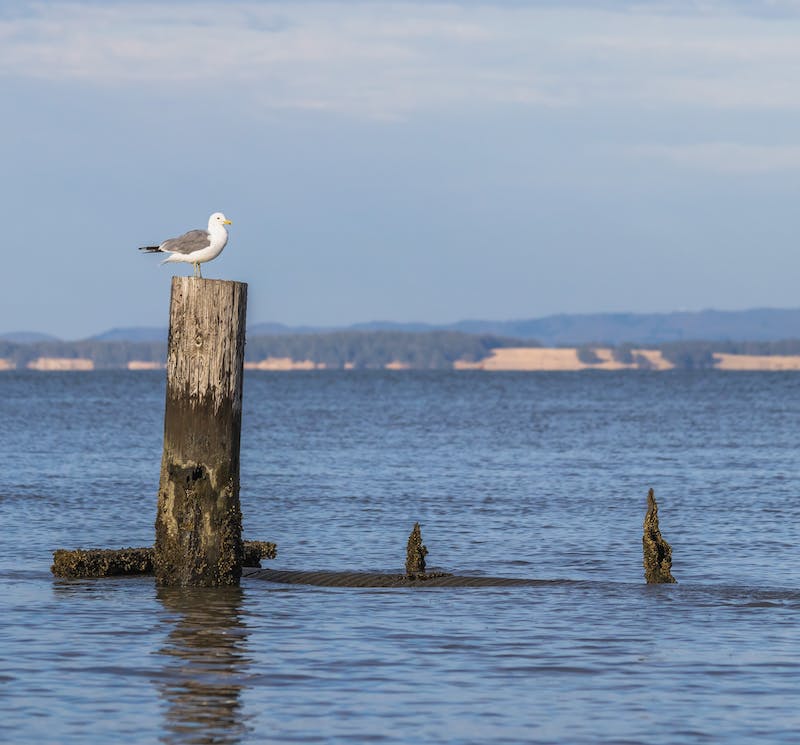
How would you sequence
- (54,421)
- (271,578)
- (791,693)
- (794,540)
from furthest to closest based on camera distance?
(54,421)
(794,540)
(271,578)
(791,693)

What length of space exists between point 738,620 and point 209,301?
6.49 meters

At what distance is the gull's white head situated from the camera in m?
16.7

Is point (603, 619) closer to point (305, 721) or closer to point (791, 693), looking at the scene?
point (791, 693)

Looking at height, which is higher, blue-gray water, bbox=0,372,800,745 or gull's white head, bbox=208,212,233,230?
gull's white head, bbox=208,212,233,230

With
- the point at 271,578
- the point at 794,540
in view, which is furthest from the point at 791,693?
the point at 794,540

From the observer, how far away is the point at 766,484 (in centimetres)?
3575

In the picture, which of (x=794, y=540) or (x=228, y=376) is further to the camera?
(x=794, y=540)

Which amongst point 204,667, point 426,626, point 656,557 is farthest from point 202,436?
point 656,557

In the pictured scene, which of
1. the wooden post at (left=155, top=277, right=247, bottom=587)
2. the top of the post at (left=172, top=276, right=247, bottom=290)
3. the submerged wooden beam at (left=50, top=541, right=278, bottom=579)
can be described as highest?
the top of the post at (left=172, top=276, right=247, bottom=290)

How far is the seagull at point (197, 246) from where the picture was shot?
16422mm

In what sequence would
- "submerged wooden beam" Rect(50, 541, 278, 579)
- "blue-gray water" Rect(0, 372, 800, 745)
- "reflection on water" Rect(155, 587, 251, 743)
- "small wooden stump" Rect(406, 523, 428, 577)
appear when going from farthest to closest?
"small wooden stump" Rect(406, 523, 428, 577) → "submerged wooden beam" Rect(50, 541, 278, 579) → "blue-gray water" Rect(0, 372, 800, 745) → "reflection on water" Rect(155, 587, 251, 743)

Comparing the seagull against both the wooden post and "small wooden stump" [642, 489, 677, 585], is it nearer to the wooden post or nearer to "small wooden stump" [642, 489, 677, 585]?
the wooden post

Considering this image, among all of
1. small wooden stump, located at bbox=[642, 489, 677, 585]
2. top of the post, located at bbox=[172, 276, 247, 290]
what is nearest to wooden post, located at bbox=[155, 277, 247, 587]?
top of the post, located at bbox=[172, 276, 247, 290]

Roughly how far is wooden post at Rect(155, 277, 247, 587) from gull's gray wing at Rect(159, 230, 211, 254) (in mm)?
918
